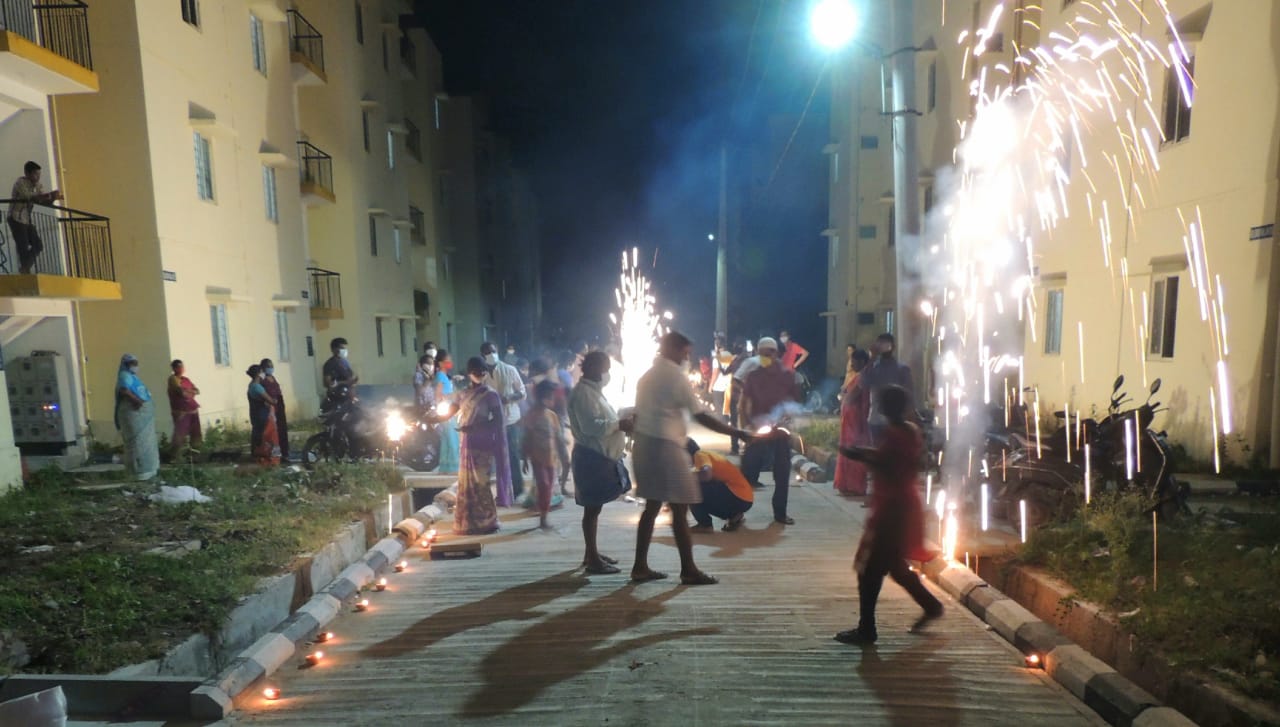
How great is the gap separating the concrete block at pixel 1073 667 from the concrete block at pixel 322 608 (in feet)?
15.6

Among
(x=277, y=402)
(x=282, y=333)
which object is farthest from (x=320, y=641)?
(x=282, y=333)

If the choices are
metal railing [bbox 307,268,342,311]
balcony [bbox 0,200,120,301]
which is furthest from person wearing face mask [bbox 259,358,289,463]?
metal railing [bbox 307,268,342,311]

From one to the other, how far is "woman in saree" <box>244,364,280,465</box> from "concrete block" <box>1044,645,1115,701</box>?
11060 millimetres

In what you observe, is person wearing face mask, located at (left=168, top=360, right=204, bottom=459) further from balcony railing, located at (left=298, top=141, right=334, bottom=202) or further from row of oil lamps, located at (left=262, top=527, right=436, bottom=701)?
balcony railing, located at (left=298, top=141, right=334, bottom=202)

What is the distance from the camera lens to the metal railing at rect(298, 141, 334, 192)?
1996 centimetres

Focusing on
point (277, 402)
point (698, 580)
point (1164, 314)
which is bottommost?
point (698, 580)

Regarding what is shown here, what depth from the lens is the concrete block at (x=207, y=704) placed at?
12.4ft

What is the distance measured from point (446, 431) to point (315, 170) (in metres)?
13.5

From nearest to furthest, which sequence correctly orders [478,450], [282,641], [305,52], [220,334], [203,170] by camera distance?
[282,641] → [478,450] → [203,170] → [220,334] → [305,52]

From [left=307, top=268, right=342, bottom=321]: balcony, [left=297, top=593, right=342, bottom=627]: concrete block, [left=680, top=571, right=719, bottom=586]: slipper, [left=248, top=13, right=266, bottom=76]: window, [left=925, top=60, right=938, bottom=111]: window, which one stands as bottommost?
[left=680, top=571, right=719, bottom=586]: slipper

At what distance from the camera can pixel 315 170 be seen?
20.8 meters

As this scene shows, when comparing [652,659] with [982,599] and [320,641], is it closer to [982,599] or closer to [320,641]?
[320,641]

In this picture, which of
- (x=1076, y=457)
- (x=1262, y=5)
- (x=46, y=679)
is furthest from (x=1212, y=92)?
(x=46, y=679)

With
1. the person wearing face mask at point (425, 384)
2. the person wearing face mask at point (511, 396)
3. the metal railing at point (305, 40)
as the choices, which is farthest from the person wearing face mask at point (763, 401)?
the metal railing at point (305, 40)
